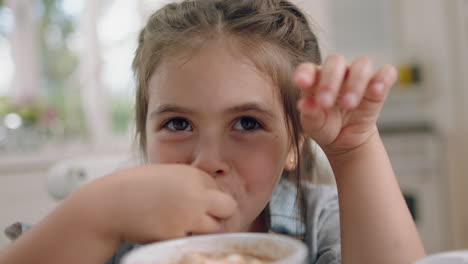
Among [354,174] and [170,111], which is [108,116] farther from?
[354,174]

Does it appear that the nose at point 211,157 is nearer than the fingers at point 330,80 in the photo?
No

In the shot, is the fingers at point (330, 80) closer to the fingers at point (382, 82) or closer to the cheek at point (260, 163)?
the fingers at point (382, 82)

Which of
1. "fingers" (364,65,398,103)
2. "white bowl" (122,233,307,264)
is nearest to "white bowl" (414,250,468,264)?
"white bowl" (122,233,307,264)

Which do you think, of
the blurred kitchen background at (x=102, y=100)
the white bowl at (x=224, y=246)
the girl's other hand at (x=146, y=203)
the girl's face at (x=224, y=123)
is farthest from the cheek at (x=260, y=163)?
the blurred kitchen background at (x=102, y=100)

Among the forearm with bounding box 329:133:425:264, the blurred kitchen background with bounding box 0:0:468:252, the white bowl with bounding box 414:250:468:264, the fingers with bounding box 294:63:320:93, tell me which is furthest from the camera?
the blurred kitchen background with bounding box 0:0:468:252

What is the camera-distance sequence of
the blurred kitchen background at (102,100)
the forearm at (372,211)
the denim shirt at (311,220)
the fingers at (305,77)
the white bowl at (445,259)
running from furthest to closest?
1. the blurred kitchen background at (102,100)
2. the denim shirt at (311,220)
3. the forearm at (372,211)
4. the fingers at (305,77)
5. the white bowl at (445,259)

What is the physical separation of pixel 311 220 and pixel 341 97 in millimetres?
494

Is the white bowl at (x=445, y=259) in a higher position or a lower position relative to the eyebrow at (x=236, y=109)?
lower

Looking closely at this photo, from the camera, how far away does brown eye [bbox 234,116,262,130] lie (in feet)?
2.43

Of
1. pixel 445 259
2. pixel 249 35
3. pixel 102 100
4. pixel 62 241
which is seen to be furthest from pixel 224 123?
pixel 102 100

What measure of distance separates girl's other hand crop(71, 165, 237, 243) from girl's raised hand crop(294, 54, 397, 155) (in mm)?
162

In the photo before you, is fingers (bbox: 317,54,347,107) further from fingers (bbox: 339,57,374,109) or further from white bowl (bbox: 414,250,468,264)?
white bowl (bbox: 414,250,468,264)

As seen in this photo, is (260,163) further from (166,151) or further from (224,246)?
(224,246)

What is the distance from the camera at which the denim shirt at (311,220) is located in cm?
91
